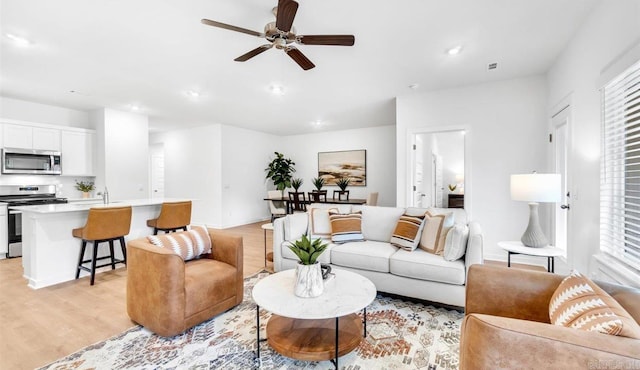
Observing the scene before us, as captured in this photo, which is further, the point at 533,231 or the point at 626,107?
the point at 533,231

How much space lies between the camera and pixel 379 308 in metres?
2.60

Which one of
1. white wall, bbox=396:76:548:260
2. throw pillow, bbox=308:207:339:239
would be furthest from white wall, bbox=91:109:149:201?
white wall, bbox=396:76:548:260

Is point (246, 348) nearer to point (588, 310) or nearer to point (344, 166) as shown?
point (588, 310)

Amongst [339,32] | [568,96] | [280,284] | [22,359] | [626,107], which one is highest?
[339,32]

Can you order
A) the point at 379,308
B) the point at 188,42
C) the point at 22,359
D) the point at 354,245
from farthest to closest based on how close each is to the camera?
1. the point at 354,245
2. the point at 188,42
3. the point at 379,308
4. the point at 22,359

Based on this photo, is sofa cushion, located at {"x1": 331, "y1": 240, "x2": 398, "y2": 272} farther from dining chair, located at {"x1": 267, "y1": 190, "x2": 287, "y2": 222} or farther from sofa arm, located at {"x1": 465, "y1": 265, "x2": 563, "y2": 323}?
dining chair, located at {"x1": 267, "y1": 190, "x2": 287, "y2": 222}

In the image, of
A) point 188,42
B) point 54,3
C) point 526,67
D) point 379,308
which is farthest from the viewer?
point 526,67

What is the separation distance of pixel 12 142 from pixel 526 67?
799 cm

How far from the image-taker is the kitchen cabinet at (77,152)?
5176 mm

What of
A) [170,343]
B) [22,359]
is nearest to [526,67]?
[170,343]

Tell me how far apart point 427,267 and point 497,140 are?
106 inches

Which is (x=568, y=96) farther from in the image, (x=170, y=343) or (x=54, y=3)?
(x=54, y=3)

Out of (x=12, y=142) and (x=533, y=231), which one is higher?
(x=12, y=142)

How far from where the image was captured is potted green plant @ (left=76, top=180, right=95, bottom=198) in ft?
17.4
